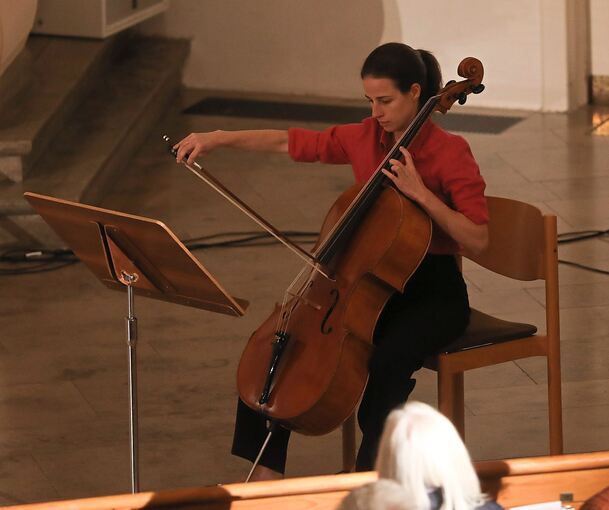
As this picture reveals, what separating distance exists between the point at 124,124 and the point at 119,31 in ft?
3.39

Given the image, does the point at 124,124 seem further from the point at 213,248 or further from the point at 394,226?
the point at 394,226

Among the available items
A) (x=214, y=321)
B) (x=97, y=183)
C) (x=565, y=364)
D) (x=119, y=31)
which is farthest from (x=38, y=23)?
(x=565, y=364)

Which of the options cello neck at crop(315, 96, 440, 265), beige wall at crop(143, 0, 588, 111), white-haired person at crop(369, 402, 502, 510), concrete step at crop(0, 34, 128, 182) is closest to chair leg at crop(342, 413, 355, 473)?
cello neck at crop(315, 96, 440, 265)

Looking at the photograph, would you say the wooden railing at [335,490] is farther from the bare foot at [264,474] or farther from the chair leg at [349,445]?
the chair leg at [349,445]

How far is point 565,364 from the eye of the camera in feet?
13.3

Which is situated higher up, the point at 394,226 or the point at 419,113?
the point at 419,113

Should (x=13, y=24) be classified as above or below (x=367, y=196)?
above

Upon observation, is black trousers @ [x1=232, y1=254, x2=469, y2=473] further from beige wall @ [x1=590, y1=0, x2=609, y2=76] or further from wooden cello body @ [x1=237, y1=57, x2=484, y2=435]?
beige wall @ [x1=590, y1=0, x2=609, y2=76]

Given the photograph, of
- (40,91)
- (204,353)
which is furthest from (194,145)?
(40,91)

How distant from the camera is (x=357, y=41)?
732 centimetres

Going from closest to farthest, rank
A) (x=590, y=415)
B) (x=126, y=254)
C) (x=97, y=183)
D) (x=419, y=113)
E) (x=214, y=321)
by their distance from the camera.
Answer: (x=126, y=254) < (x=419, y=113) < (x=590, y=415) < (x=214, y=321) < (x=97, y=183)

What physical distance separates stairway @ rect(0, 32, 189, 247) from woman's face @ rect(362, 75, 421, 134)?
8.22ft

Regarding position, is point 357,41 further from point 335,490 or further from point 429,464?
point 429,464

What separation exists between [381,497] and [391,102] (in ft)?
4.49
